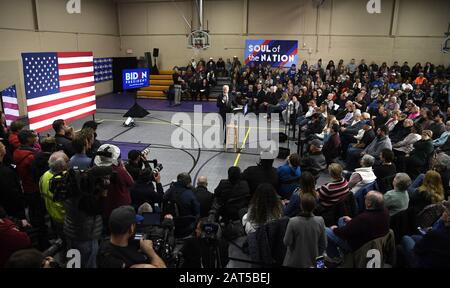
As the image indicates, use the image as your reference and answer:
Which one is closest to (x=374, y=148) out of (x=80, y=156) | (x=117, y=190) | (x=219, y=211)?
(x=219, y=211)

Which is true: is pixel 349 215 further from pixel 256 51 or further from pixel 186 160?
pixel 256 51

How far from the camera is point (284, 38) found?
15.9 m

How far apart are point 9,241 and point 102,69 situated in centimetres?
1479

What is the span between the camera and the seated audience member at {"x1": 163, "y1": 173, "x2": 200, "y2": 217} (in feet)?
11.3

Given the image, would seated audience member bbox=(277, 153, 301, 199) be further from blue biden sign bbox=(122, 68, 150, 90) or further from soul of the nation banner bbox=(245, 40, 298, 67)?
soul of the nation banner bbox=(245, 40, 298, 67)

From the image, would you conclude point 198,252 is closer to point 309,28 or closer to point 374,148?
point 374,148

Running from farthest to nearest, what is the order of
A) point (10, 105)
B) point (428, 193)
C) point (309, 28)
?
point (309, 28), point (10, 105), point (428, 193)

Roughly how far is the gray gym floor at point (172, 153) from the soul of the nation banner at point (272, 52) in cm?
665

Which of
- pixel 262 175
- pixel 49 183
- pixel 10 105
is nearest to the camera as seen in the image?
pixel 49 183

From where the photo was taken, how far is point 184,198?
3441 millimetres

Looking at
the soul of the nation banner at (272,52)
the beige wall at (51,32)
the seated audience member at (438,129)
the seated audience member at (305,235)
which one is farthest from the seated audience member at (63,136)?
the soul of the nation banner at (272,52)

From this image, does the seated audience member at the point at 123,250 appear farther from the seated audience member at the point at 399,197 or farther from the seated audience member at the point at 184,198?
the seated audience member at the point at 399,197
